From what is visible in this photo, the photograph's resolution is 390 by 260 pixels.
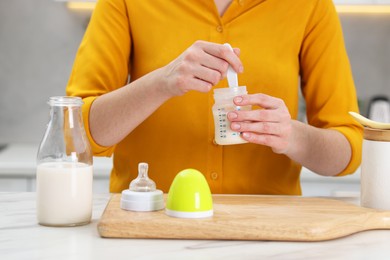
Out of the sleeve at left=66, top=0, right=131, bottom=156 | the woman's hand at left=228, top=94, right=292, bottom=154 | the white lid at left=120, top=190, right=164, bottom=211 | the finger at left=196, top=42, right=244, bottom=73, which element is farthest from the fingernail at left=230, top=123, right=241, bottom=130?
the sleeve at left=66, top=0, right=131, bottom=156

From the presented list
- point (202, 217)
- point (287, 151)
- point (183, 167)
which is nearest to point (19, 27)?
point (183, 167)

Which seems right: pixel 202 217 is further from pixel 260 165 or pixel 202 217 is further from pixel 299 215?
pixel 260 165

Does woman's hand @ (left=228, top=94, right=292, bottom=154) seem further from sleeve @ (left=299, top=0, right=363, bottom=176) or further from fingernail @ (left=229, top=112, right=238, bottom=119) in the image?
sleeve @ (left=299, top=0, right=363, bottom=176)

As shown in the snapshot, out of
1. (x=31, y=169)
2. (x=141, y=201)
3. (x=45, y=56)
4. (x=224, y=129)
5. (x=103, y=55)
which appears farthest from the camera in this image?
(x=45, y=56)

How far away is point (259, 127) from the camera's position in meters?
1.34

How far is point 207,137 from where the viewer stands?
5.33 feet

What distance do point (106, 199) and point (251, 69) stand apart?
0.48 metres

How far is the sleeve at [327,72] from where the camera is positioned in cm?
164

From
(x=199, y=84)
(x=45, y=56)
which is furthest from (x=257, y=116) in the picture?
(x=45, y=56)

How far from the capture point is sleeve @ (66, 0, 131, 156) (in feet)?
5.21

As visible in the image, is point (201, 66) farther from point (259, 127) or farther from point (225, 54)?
point (259, 127)

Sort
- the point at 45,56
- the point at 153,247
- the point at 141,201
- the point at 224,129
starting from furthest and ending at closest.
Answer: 1. the point at 45,56
2. the point at 224,129
3. the point at 141,201
4. the point at 153,247

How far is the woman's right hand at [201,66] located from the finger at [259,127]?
10cm

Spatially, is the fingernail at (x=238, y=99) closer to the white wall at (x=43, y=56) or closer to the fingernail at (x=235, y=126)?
the fingernail at (x=235, y=126)
